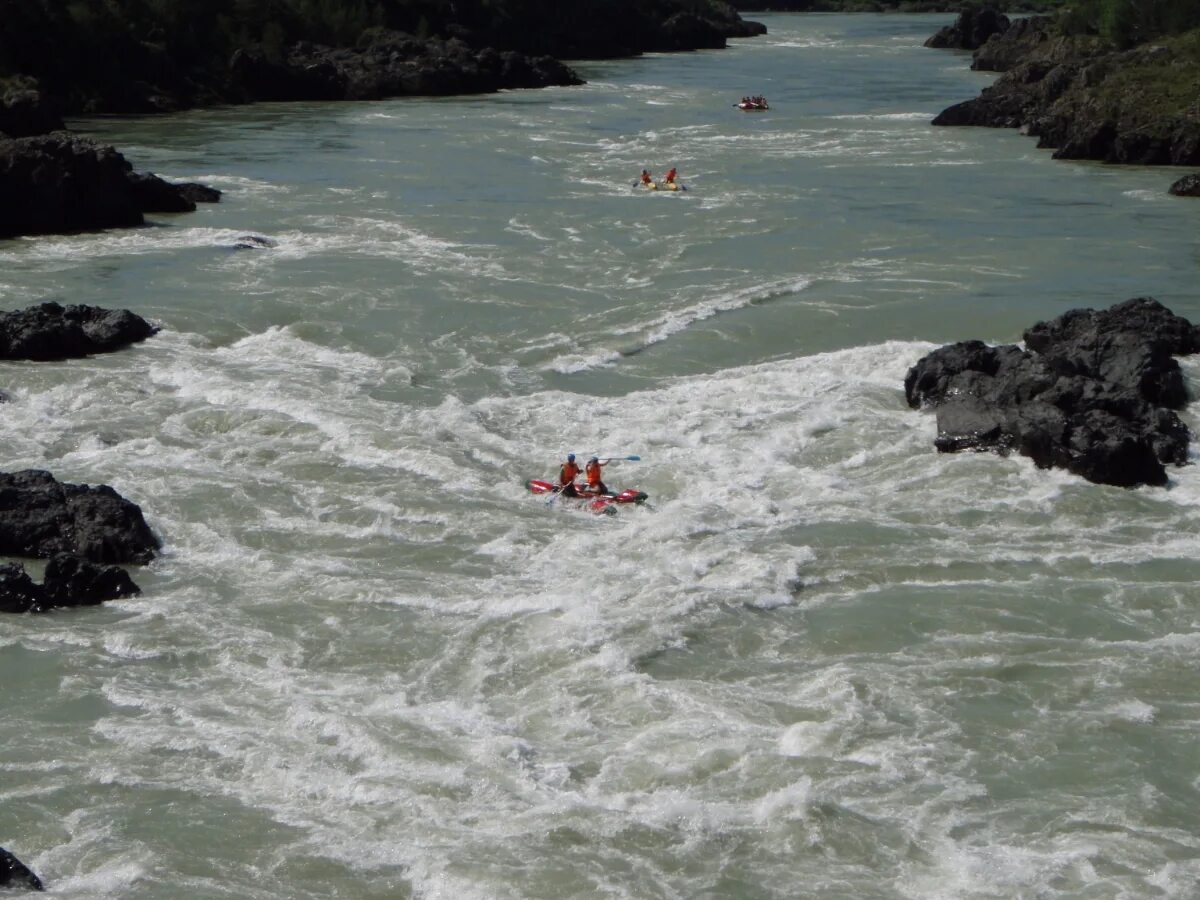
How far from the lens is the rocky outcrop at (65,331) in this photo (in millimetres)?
30516

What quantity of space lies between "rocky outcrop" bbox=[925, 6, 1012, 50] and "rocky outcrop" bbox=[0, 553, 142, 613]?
105 metres

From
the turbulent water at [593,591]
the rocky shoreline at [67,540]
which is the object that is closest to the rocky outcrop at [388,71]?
the turbulent water at [593,591]

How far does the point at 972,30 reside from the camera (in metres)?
119

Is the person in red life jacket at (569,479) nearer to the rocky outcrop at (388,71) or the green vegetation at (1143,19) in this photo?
the green vegetation at (1143,19)

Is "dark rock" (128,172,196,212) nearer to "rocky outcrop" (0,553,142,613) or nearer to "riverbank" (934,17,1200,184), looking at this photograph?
"rocky outcrop" (0,553,142,613)

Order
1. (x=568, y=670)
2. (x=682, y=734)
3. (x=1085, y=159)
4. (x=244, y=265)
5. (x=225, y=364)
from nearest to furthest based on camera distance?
1. (x=682, y=734)
2. (x=568, y=670)
3. (x=225, y=364)
4. (x=244, y=265)
5. (x=1085, y=159)

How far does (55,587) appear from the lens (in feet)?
65.8

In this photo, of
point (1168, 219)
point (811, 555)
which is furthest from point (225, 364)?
point (1168, 219)

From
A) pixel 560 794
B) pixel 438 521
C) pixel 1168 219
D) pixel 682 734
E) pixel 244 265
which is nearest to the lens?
pixel 560 794

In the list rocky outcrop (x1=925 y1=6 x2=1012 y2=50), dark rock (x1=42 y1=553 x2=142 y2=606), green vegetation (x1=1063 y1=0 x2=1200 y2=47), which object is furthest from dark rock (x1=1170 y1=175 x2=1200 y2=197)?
rocky outcrop (x1=925 y1=6 x2=1012 y2=50)

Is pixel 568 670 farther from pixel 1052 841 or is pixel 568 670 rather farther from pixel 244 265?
pixel 244 265

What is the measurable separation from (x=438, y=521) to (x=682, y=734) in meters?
7.27

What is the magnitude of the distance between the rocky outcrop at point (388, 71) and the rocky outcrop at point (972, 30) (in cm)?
3627

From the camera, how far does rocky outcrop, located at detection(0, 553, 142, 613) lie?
65.2 feet
